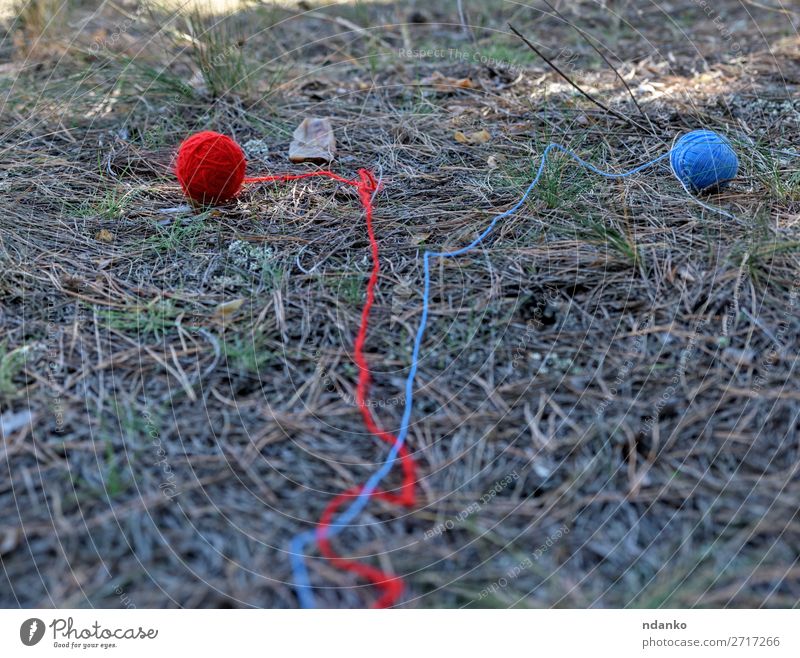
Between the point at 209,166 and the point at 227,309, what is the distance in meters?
0.51

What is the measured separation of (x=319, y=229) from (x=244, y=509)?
919 millimetres

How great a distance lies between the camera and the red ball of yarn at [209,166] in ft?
6.76

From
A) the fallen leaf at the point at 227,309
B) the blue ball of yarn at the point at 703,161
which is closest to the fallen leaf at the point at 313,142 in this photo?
the fallen leaf at the point at 227,309

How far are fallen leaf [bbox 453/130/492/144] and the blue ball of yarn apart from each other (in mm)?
607

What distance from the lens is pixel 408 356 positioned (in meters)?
1.63

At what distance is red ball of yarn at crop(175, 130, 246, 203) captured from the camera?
206 cm

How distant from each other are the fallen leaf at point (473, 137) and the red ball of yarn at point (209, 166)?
0.72m

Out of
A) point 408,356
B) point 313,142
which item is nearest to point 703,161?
point 408,356

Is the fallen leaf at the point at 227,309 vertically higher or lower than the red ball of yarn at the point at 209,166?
lower

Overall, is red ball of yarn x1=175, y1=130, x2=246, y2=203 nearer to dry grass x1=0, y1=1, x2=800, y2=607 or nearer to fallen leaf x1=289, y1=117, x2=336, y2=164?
dry grass x1=0, y1=1, x2=800, y2=607

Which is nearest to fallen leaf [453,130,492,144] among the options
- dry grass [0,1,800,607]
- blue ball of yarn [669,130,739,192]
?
dry grass [0,1,800,607]

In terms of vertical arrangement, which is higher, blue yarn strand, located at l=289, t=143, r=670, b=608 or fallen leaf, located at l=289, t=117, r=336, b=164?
fallen leaf, located at l=289, t=117, r=336, b=164

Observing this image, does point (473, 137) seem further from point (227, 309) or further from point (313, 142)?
point (227, 309)

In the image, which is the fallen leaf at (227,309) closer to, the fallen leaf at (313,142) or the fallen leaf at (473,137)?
the fallen leaf at (313,142)
